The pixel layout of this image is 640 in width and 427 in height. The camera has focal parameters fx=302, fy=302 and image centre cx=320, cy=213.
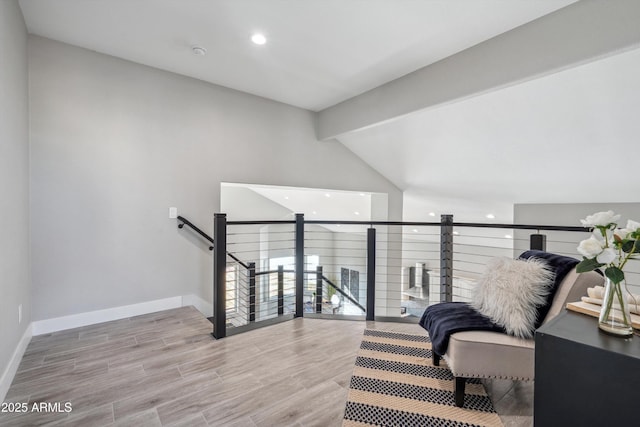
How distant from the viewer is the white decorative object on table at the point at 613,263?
3.66ft

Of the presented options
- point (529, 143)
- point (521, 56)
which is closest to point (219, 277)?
point (521, 56)

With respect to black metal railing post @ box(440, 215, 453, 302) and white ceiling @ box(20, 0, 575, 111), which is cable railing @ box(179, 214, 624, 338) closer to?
black metal railing post @ box(440, 215, 453, 302)

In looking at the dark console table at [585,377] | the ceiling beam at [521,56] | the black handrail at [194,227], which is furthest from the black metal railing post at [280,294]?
the dark console table at [585,377]

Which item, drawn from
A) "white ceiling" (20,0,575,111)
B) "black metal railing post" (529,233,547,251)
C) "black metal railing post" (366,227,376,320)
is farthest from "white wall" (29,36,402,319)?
"black metal railing post" (529,233,547,251)

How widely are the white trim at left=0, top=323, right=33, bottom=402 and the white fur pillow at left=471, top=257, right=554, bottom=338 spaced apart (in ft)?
9.66

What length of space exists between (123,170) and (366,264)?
302 cm

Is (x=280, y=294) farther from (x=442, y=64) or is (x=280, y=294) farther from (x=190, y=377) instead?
(x=442, y=64)

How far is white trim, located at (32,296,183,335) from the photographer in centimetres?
267

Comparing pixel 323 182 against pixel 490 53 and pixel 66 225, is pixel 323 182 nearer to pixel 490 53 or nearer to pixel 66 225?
pixel 490 53

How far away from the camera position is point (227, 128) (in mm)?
3717

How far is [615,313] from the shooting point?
1.13 metres

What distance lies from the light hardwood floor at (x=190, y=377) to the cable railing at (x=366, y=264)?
14.5 inches

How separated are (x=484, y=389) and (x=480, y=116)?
261 cm

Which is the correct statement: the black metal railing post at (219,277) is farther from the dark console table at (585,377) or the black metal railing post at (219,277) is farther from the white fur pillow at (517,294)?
the dark console table at (585,377)
